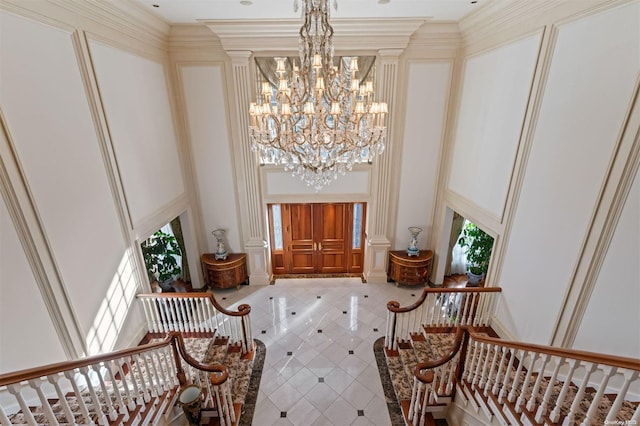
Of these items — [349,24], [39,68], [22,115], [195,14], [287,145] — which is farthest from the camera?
[349,24]

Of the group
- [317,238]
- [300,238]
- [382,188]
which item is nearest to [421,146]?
[382,188]

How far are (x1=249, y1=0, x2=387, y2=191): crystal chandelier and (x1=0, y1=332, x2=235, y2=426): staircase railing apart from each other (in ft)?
8.02

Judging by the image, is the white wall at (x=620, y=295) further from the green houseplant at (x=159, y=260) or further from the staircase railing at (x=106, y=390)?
the green houseplant at (x=159, y=260)

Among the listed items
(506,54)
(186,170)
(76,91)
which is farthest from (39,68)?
(506,54)

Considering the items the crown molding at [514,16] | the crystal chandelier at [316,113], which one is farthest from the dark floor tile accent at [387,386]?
the crown molding at [514,16]

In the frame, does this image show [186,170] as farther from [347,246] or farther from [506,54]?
[506,54]

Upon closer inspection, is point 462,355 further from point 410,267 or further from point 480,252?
point 410,267

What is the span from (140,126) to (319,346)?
177 inches

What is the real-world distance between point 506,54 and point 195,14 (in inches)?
179

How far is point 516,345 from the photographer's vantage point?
2613 mm

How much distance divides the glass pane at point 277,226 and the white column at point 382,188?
2.06 m

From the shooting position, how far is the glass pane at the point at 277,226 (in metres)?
6.72

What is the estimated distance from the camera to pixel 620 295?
8.31 ft

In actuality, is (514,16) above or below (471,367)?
above
